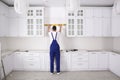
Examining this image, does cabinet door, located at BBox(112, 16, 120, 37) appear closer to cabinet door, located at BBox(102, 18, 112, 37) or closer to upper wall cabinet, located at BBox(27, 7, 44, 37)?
cabinet door, located at BBox(102, 18, 112, 37)

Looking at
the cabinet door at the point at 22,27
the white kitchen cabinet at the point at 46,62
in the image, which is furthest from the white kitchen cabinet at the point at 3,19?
the white kitchen cabinet at the point at 46,62

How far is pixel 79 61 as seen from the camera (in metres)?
5.25

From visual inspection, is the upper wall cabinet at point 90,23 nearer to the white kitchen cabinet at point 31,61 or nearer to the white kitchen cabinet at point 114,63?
the white kitchen cabinet at point 114,63

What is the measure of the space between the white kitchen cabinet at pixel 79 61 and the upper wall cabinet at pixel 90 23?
71cm

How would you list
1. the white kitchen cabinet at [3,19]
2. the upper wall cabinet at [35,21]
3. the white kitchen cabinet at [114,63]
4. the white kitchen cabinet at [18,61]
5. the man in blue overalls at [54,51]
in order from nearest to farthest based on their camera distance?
the white kitchen cabinet at [114,63] < the white kitchen cabinet at [3,19] < the man in blue overalls at [54,51] < the white kitchen cabinet at [18,61] < the upper wall cabinet at [35,21]

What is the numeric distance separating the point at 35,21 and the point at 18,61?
61.6 inches

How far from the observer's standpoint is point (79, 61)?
525 centimetres

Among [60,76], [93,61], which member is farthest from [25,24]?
[93,61]

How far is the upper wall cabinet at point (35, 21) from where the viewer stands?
5.34 m

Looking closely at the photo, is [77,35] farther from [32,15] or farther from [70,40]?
[32,15]

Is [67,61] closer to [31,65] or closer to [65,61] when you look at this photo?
[65,61]

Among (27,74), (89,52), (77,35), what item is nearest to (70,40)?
(77,35)

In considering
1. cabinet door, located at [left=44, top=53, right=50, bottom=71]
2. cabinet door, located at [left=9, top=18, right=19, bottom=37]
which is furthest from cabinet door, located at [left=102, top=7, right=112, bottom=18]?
cabinet door, located at [left=9, top=18, right=19, bottom=37]

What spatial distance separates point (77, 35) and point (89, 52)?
0.76 m
